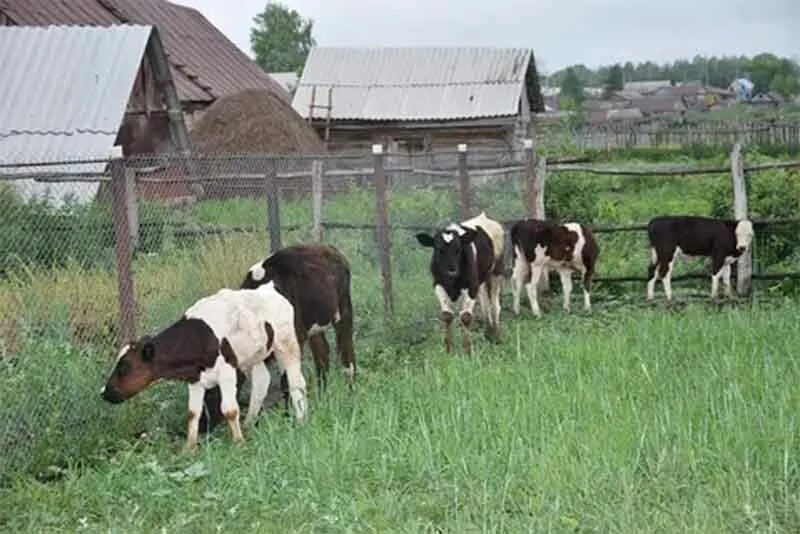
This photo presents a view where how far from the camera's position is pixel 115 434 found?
332 inches

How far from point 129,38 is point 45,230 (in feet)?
46.9

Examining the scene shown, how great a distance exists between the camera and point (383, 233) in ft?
41.6

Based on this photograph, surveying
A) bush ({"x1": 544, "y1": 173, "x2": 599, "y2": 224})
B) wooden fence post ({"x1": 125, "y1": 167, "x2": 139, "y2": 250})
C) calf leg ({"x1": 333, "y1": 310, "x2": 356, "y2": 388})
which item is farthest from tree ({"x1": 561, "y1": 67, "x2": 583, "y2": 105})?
calf leg ({"x1": 333, "y1": 310, "x2": 356, "y2": 388})

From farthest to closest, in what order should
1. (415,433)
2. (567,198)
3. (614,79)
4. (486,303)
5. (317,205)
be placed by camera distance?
(614,79) → (567,198) → (486,303) → (317,205) → (415,433)

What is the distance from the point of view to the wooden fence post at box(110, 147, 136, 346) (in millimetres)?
8656

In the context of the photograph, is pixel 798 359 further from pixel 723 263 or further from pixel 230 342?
pixel 723 263

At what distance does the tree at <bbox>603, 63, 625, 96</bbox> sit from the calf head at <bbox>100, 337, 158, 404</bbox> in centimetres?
11166

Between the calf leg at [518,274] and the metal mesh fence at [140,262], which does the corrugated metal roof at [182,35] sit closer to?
the metal mesh fence at [140,262]

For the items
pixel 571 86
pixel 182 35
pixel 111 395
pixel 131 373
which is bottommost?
pixel 111 395

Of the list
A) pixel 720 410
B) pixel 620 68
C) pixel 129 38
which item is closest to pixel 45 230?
pixel 720 410

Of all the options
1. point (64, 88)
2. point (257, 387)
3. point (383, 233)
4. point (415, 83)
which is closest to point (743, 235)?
point (383, 233)

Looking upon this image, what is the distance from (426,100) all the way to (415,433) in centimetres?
3368

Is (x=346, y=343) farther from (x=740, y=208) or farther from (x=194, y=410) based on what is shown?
(x=740, y=208)

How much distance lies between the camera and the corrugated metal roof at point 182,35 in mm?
31281
